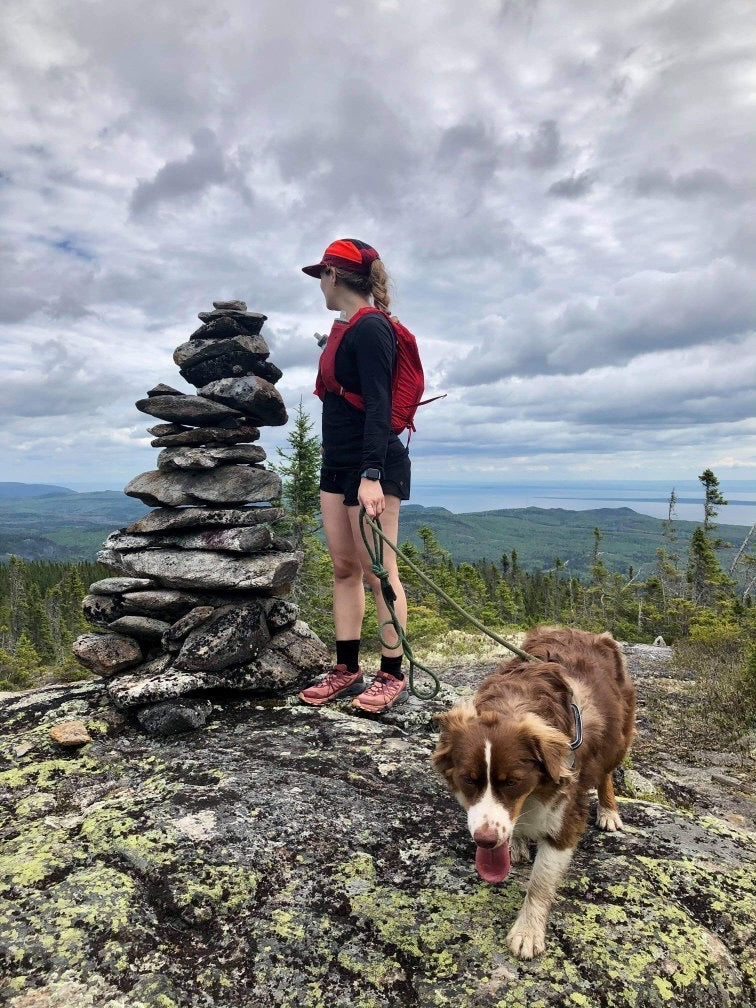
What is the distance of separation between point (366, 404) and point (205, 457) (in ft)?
8.61

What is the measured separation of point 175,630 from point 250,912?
3.50 meters

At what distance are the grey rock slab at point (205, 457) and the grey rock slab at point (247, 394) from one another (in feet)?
1.67

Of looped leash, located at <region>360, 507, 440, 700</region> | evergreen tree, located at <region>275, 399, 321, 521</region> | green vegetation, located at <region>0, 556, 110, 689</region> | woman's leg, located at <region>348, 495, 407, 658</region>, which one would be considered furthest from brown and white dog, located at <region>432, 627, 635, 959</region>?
green vegetation, located at <region>0, 556, 110, 689</region>

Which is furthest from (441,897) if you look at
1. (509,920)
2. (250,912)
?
(250,912)

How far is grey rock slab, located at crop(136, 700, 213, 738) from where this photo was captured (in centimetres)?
585

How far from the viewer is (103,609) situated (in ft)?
22.9

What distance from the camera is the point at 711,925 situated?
12.0 ft

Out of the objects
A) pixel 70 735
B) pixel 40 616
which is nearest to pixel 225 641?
pixel 70 735

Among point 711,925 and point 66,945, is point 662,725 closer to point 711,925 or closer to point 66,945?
point 711,925

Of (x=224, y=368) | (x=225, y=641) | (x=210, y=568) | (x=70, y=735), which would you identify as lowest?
(x=70, y=735)

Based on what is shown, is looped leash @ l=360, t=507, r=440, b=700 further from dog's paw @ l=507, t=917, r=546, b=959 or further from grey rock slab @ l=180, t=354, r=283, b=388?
grey rock slab @ l=180, t=354, r=283, b=388

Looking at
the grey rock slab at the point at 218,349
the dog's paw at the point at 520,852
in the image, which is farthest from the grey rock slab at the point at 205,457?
the dog's paw at the point at 520,852

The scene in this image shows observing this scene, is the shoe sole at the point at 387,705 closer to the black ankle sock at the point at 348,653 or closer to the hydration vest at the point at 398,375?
the black ankle sock at the point at 348,653

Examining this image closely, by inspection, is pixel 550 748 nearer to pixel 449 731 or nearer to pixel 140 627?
pixel 449 731
